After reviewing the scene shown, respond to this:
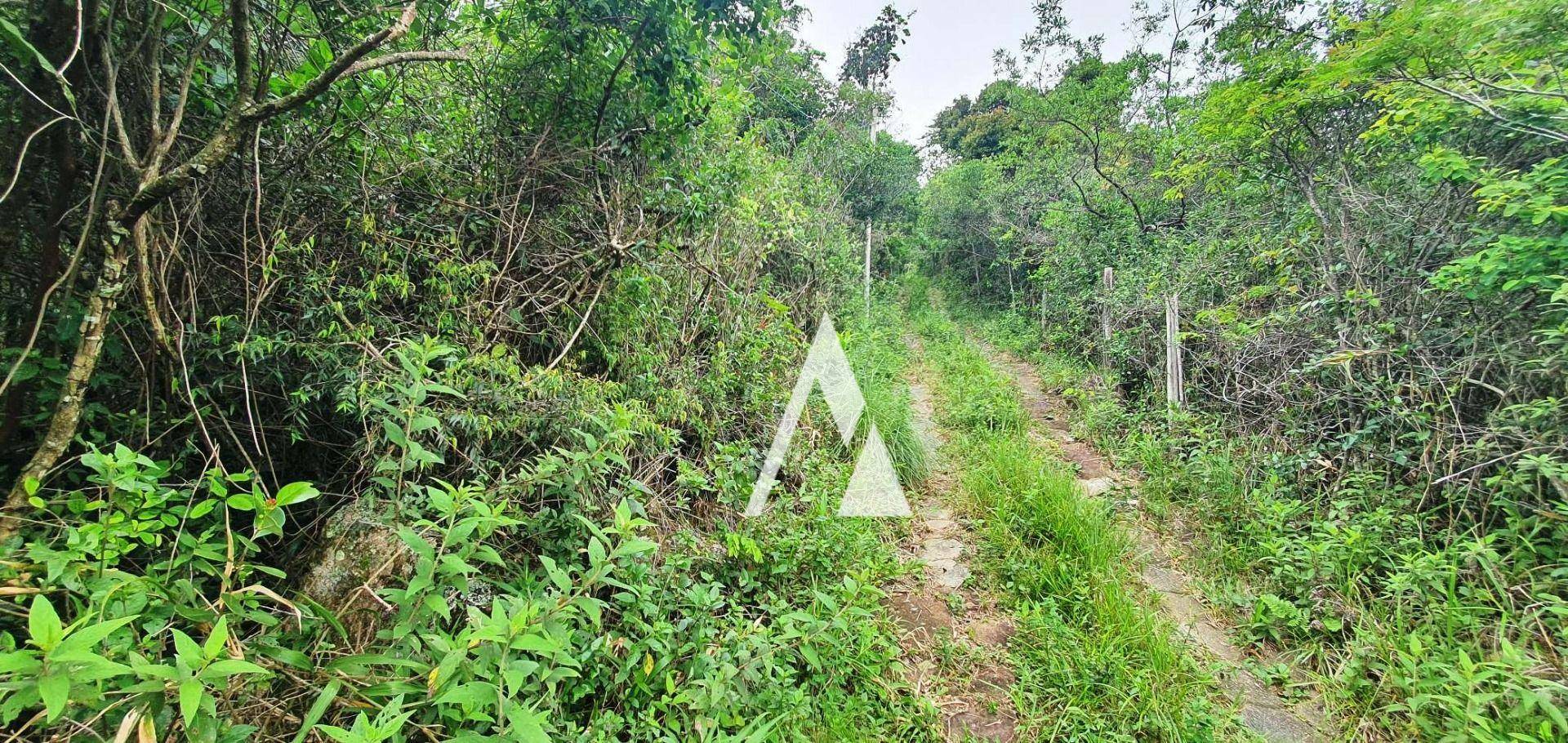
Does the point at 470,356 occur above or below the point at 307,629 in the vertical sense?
above

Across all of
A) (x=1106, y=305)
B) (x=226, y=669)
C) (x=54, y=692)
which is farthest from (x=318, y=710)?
(x=1106, y=305)

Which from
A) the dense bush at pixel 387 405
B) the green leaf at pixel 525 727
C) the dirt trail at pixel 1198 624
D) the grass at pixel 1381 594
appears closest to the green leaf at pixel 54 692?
the dense bush at pixel 387 405

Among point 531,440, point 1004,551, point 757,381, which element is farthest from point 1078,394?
point 531,440

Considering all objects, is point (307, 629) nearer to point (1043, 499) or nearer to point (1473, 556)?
point (1043, 499)

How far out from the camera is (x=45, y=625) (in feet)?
2.31

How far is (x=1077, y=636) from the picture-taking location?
2.30 m

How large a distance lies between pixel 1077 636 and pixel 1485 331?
A: 2588 mm

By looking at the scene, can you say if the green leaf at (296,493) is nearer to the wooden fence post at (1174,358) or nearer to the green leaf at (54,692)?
the green leaf at (54,692)

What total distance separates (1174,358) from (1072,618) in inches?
124

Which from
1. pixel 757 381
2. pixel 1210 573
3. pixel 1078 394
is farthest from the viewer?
pixel 1078 394

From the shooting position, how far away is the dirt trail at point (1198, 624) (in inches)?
79.1

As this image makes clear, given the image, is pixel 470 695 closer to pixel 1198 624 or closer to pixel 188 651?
pixel 188 651

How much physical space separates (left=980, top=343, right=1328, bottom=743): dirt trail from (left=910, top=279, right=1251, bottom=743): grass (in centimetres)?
13

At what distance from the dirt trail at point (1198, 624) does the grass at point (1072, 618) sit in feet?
0.43
